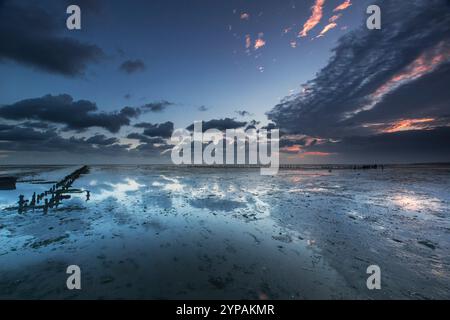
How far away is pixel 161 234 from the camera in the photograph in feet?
32.9

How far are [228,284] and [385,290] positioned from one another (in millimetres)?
4371

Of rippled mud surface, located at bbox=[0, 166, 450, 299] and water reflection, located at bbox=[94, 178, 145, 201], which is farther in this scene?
water reflection, located at bbox=[94, 178, 145, 201]

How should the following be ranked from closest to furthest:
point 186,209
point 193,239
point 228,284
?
point 228,284
point 193,239
point 186,209

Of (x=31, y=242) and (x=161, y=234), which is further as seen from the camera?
(x=161, y=234)

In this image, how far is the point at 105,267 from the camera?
675 cm

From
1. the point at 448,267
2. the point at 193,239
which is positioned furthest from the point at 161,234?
the point at 448,267

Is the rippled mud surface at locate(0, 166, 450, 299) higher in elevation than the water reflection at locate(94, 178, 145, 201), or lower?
lower

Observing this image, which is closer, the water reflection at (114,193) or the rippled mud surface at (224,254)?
the rippled mud surface at (224,254)

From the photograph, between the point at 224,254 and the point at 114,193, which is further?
the point at 114,193

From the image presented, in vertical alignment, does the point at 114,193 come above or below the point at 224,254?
above

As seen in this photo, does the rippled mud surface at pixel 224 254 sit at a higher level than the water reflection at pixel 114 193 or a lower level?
lower
